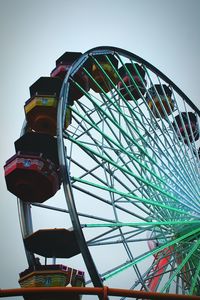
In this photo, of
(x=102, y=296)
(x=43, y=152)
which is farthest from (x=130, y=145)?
(x=102, y=296)

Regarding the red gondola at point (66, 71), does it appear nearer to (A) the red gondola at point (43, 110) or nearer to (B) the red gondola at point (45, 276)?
(A) the red gondola at point (43, 110)

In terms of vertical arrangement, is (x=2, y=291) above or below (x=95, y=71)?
below

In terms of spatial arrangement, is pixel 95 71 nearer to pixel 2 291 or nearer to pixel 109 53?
pixel 109 53

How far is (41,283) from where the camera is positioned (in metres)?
9.63

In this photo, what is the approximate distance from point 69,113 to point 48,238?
4.88m

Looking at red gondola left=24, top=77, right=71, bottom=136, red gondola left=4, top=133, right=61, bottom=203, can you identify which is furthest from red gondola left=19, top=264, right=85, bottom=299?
red gondola left=24, top=77, right=71, bottom=136

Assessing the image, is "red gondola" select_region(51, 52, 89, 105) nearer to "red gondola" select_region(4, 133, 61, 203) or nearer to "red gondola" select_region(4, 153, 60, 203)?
"red gondola" select_region(4, 133, 61, 203)

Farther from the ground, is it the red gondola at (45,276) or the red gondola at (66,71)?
the red gondola at (66,71)

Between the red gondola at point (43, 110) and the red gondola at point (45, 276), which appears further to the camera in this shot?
the red gondola at point (43, 110)

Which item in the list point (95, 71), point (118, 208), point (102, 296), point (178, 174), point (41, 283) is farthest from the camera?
point (95, 71)

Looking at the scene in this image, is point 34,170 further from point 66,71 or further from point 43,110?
point 66,71

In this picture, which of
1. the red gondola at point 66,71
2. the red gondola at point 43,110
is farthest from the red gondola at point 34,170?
the red gondola at point 66,71

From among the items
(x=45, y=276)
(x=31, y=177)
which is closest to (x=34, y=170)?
(x=31, y=177)

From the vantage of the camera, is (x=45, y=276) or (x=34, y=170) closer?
(x=45, y=276)
